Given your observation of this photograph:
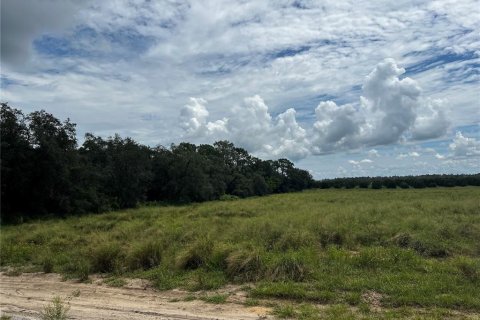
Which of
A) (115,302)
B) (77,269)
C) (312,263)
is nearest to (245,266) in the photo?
(312,263)

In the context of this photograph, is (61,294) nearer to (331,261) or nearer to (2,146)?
(331,261)

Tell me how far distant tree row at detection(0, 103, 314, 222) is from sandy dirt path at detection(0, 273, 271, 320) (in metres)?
24.6

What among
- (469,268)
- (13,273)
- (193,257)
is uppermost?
(469,268)

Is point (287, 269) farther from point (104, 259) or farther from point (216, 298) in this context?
point (104, 259)

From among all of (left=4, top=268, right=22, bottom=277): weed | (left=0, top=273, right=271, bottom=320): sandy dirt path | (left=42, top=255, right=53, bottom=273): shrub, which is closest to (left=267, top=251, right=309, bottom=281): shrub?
(left=0, top=273, right=271, bottom=320): sandy dirt path

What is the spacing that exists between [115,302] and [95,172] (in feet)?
120

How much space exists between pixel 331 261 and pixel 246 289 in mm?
3072

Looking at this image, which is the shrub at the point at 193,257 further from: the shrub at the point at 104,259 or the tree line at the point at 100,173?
the tree line at the point at 100,173

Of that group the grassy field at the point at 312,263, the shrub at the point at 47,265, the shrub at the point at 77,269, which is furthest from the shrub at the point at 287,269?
the shrub at the point at 47,265

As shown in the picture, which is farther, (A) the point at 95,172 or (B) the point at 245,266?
(A) the point at 95,172

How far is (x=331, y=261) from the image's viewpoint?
458 inches

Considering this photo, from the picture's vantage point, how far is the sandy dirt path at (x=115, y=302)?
8008 millimetres

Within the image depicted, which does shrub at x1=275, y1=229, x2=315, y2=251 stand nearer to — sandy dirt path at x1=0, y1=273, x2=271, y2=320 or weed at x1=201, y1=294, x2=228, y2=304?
sandy dirt path at x1=0, y1=273, x2=271, y2=320

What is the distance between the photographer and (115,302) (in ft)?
29.8
